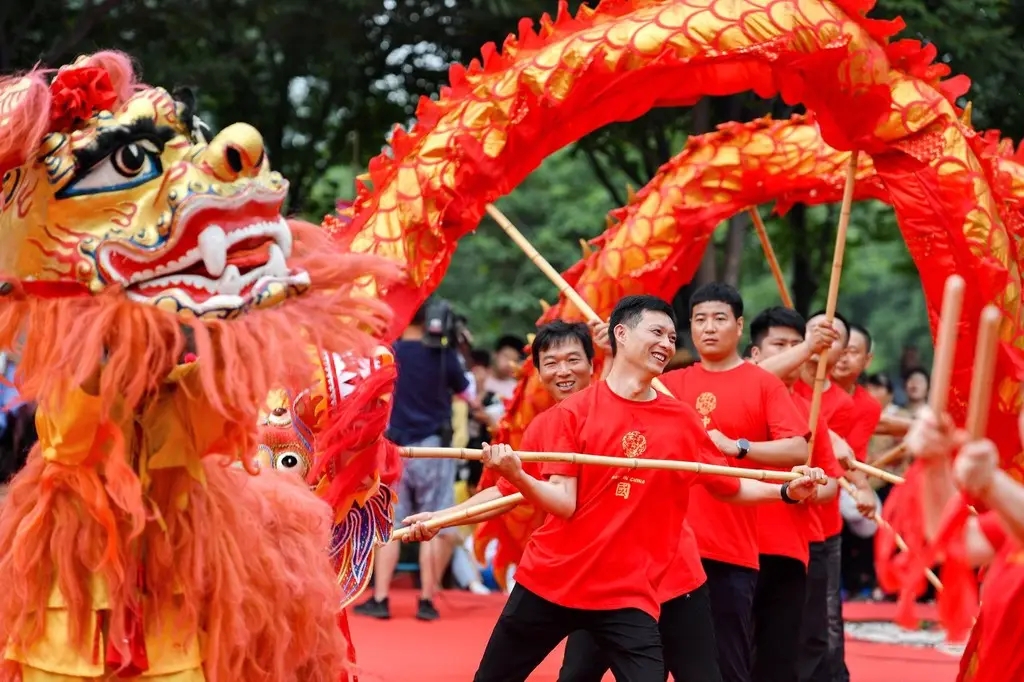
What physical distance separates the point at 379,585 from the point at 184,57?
3.57 meters

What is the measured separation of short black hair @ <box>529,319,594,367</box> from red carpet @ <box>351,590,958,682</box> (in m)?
1.83

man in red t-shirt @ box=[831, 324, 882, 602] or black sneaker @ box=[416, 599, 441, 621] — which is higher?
man in red t-shirt @ box=[831, 324, 882, 602]

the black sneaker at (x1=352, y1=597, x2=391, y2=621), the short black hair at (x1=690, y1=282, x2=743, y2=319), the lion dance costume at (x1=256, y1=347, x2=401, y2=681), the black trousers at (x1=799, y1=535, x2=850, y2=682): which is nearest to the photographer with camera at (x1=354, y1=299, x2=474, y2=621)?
the black sneaker at (x1=352, y1=597, x2=391, y2=621)

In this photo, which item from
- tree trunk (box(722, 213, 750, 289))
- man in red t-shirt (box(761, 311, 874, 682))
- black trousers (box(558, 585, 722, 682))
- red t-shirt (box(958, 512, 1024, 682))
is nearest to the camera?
red t-shirt (box(958, 512, 1024, 682))

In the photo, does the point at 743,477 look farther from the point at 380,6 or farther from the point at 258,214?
the point at 380,6

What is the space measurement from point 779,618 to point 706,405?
0.87 metres

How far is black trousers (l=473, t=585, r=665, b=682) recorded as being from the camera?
4801 mm

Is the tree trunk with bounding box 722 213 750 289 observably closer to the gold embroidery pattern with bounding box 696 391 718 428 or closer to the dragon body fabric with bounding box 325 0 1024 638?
the dragon body fabric with bounding box 325 0 1024 638

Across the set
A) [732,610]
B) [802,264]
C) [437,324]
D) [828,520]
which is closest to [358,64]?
[437,324]

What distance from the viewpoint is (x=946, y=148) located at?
19.7 ft

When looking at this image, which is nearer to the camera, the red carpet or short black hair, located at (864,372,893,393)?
the red carpet

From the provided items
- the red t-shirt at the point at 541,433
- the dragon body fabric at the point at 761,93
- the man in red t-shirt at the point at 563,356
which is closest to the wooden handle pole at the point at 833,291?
the dragon body fabric at the point at 761,93

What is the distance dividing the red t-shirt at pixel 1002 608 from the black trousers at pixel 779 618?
232 cm

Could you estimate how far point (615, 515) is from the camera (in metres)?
4.92
